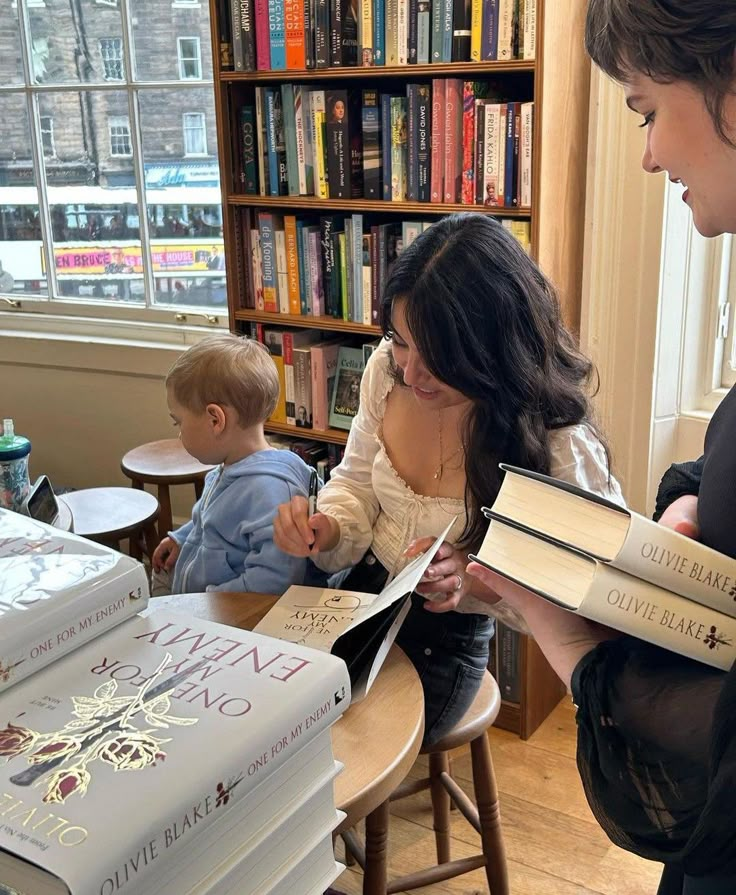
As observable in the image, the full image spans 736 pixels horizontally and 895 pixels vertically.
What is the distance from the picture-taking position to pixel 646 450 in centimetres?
233

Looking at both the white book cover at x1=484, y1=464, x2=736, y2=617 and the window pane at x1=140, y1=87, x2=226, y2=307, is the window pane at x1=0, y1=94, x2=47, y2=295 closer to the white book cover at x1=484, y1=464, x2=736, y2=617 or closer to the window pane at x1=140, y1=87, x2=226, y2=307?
the window pane at x1=140, y1=87, x2=226, y2=307

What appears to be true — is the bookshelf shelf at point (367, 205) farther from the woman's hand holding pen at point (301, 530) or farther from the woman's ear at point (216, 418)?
the woman's hand holding pen at point (301, 530)

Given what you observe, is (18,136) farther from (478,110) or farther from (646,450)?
(646,450)

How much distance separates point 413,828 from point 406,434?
40.0 inches

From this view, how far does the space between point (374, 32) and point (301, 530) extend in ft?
4.27

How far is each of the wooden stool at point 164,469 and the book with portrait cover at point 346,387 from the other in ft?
1.28

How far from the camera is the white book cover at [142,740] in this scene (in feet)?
1.85

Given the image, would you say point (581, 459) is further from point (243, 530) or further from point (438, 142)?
point (438, 142)

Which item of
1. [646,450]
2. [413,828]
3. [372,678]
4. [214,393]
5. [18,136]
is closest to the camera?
[372,678]

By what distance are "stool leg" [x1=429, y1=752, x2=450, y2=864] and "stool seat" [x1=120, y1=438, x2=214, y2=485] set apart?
111 centimetres

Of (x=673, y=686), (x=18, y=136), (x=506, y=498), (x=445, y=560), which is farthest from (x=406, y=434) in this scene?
(x=18, y=136)

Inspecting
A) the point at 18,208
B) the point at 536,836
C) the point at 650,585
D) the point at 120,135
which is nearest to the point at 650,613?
the point at 650,585

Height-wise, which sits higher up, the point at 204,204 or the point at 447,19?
the point at 447,19

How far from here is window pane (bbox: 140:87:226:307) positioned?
10.1 ft
